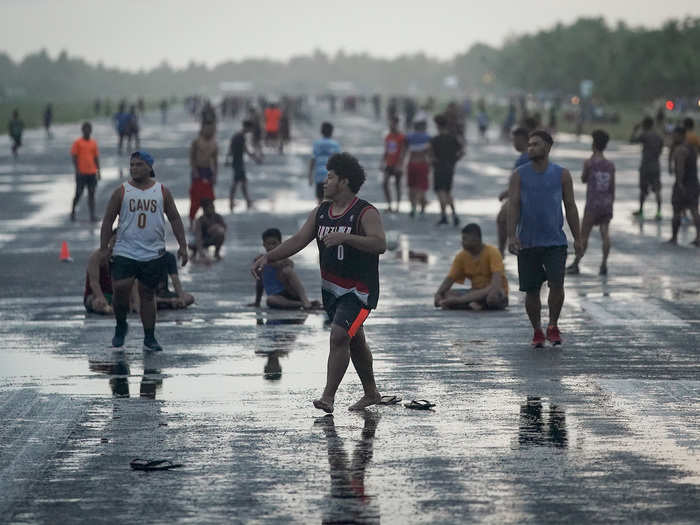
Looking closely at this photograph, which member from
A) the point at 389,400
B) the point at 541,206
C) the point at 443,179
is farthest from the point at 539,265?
the point at 443,179

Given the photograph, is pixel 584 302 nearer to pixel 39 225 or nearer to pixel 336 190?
pixel 336 190

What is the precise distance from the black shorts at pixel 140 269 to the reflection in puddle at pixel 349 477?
3101 millimetres

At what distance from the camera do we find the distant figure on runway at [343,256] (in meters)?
9.34

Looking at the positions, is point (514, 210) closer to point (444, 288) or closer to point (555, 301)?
point (555, 301)

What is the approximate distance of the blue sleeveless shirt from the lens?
12.1 m

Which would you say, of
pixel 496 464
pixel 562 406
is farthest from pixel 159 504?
pixel 562 406

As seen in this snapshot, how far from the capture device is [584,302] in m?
15.3

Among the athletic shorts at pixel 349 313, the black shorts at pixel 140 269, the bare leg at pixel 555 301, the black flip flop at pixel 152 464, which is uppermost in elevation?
the athletic shorts at pixel 349 313

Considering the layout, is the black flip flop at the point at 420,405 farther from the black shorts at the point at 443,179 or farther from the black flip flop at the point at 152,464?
the black shorts at the point at 443,179

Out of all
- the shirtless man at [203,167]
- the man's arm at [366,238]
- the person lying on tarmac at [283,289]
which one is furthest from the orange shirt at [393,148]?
the man's arm at [366,238]

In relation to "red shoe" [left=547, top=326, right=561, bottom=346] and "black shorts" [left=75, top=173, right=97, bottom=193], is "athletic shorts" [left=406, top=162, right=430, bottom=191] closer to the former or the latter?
"black shorts" [left=75, top=173, right=97, bottom=193]

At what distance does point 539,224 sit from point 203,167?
442 inches

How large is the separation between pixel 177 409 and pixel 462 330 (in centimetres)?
425

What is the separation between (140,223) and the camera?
12.0 metres
